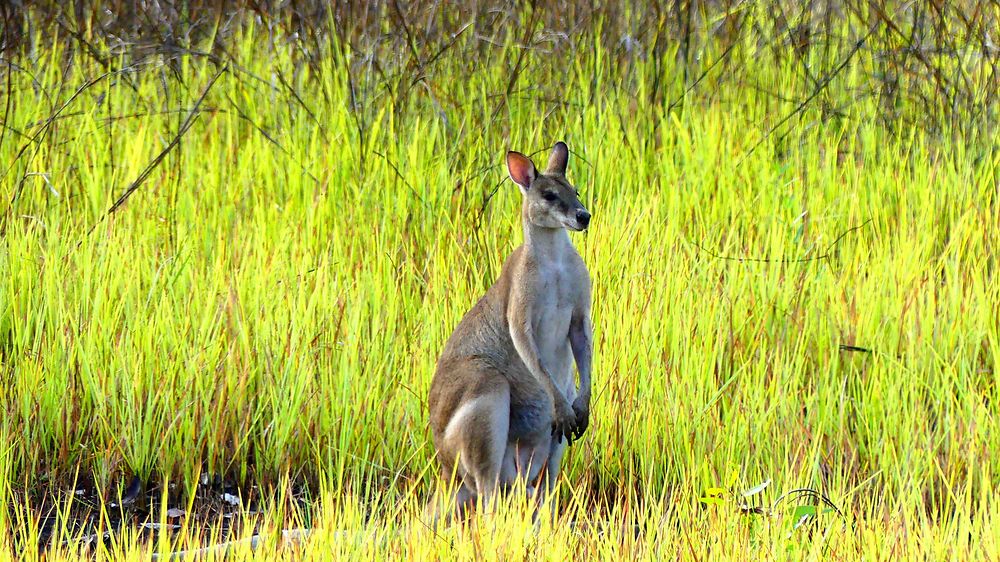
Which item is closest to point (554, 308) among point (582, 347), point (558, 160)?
point (582, 347)

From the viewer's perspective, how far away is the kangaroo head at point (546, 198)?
11.6 ft

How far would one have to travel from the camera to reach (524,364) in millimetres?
3721

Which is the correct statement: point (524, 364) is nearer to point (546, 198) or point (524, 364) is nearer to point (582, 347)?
point (582, 347)

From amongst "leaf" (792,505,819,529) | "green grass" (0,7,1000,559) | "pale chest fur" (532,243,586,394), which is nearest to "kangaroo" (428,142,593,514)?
"pale chest fur" (532,243,586,394)

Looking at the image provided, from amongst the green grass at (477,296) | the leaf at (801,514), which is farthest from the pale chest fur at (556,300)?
the leaf at (801,514)

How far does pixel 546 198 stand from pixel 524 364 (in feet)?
1.47

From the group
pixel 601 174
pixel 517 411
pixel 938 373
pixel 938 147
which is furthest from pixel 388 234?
pixel 938 147

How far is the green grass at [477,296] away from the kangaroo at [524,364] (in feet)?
0.58

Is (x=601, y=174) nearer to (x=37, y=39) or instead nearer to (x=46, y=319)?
(x=46, y=319)

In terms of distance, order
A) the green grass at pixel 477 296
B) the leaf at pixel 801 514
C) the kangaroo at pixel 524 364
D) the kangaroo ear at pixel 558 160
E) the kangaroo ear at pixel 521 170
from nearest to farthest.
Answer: the leaf at pixel 801 514 → the kangaroo at pixel 524 364 → the kangaroo ear at pixel 521 170 → the kangaroo ear at pixel 558 160 → the green grass at pixel 477 296

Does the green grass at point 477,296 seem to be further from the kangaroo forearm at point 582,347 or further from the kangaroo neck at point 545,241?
the kangaroo neck at point 545,241

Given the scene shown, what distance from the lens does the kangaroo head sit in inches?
139

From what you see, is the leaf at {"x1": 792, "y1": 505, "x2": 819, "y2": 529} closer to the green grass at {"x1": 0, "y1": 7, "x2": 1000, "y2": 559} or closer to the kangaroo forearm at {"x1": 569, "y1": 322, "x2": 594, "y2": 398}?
the green grass at {"x1": 0, "y1": 7, "x2": 1000, "y2": 559}

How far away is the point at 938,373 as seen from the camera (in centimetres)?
445
